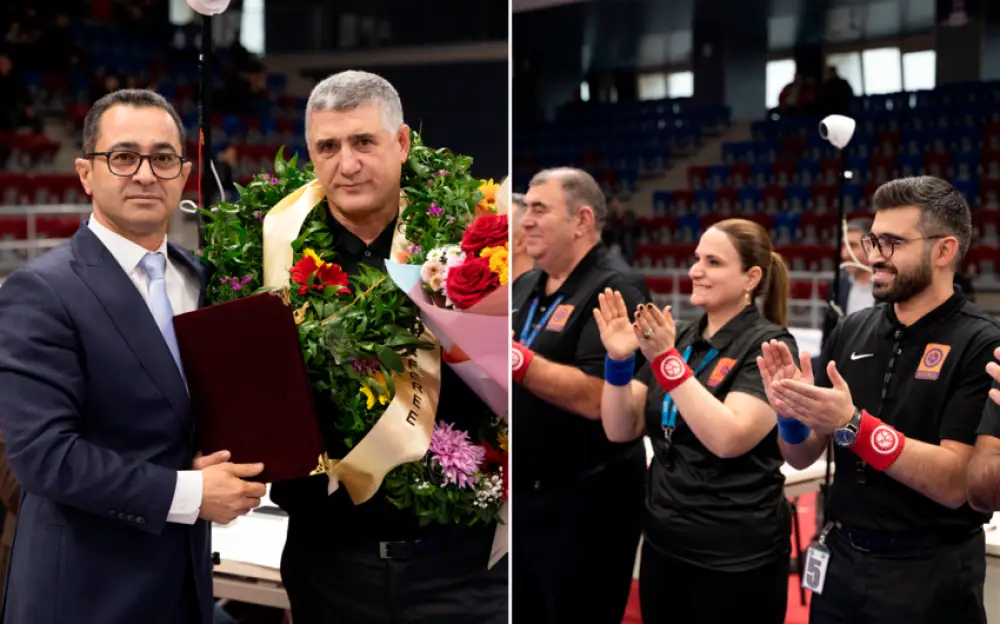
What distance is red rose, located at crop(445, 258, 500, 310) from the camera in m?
1.62

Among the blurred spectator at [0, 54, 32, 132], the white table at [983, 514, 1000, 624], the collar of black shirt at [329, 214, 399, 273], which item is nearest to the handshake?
the collar of black shirt at [329, 214, 399, 273]

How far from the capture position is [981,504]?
1800mm

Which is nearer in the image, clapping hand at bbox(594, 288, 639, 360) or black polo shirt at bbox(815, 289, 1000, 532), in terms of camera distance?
black polo shirt at bbox(815, 289, 1000, 532)

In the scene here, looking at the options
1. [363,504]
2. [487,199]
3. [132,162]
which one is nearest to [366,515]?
[363,504]

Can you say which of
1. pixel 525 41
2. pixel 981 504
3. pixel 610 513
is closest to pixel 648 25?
pixel 525 41

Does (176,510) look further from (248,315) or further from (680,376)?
(680,376)

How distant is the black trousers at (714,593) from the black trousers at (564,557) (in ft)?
0.79

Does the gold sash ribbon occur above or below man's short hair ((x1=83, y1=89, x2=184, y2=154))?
below

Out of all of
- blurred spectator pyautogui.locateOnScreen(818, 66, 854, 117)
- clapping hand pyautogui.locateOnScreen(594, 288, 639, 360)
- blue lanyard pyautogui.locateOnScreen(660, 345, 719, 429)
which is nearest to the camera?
clapping hand pyautogui.locateOnScreen(594, 288, 639, 360)

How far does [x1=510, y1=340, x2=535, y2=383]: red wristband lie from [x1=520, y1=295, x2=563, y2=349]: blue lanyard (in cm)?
9

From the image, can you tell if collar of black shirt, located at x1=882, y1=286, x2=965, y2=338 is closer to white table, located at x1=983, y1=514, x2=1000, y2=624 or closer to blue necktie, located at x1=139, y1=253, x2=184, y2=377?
white table, located at x1=983, y1=514, x2=1000, y2=624

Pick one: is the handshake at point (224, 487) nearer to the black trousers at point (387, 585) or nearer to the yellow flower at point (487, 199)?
the black trousers at point (387, 585)

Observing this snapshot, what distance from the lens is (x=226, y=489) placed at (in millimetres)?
1568

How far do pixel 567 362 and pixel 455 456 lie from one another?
87 cm
